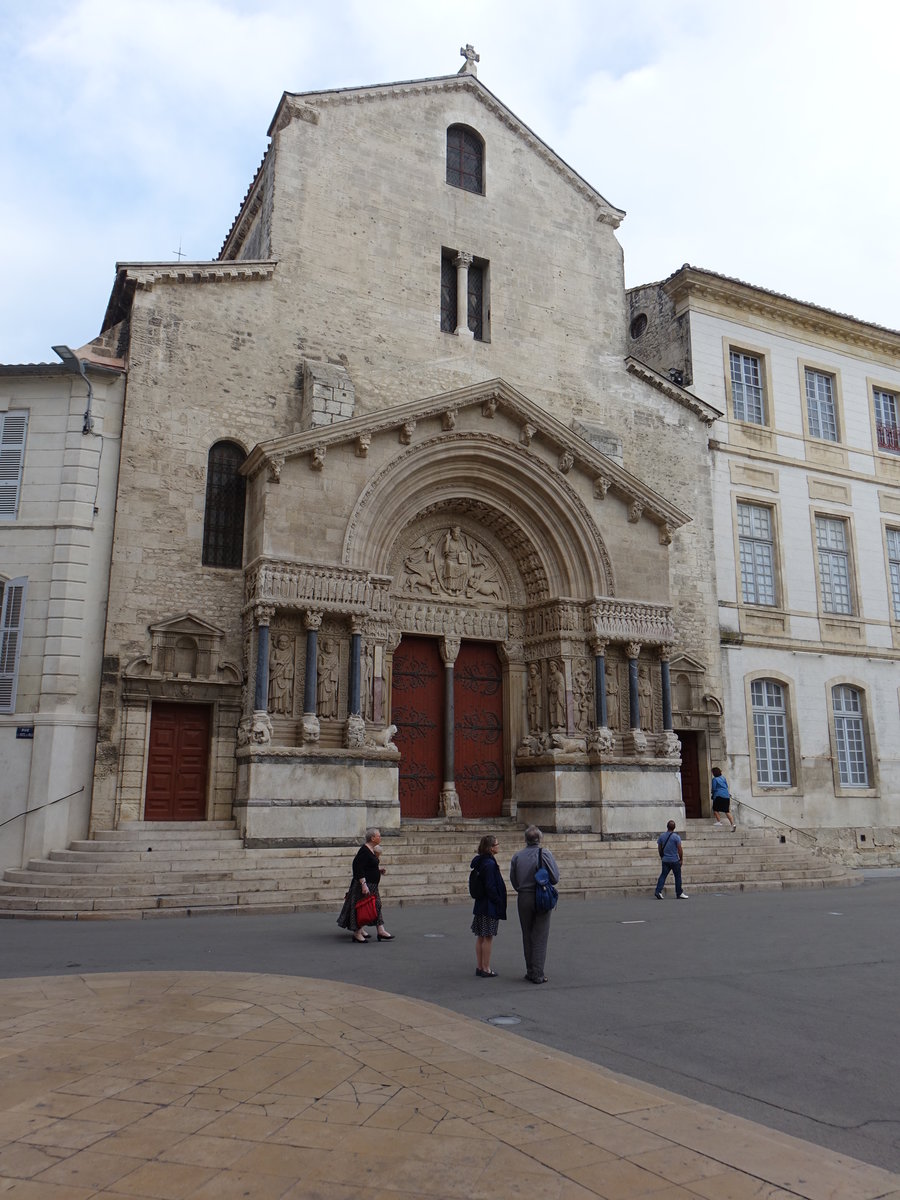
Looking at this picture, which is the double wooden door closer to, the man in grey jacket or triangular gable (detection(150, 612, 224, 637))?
triangular gable (detection(150, 612, 224, 637))

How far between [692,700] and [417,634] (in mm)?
6334

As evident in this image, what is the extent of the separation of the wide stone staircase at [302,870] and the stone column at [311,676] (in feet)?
6.07

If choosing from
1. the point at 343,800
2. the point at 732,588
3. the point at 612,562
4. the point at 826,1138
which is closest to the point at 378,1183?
the point at 826,1138

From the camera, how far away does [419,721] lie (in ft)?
60.2

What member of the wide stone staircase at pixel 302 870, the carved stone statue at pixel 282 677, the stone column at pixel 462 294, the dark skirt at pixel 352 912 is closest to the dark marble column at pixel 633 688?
the wide stone staircase at pixel 302 870

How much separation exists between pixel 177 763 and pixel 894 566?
1856 cm

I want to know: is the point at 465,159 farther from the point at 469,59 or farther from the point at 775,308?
the point at 775,308

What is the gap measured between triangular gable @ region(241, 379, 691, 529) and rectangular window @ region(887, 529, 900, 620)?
27.1 ft

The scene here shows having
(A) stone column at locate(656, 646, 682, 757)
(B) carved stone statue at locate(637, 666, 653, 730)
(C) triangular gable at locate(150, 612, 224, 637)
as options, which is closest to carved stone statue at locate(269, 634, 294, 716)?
(C) triangular gable at locate(150, 612, 224, 637)

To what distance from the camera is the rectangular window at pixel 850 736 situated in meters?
22.6

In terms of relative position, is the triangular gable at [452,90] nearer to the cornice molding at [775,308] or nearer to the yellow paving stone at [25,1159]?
the cornice molding at [775,308]

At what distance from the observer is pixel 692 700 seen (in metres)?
20.5

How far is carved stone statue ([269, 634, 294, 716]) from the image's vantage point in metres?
15.7

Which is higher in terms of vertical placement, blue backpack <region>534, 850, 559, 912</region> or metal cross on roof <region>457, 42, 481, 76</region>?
metal cross on roof <region>457, 42, 481, 76</region>
